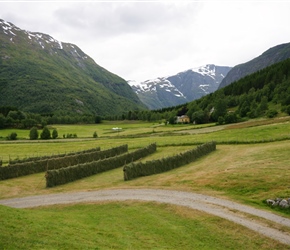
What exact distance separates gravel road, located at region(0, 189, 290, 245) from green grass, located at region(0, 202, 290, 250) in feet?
3.68

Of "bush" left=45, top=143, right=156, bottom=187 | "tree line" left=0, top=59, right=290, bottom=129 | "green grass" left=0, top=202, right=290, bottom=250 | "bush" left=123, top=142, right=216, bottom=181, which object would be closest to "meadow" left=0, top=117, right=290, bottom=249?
"green grass" left=0, top=202, right=290, bottom=250

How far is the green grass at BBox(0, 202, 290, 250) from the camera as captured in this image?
1777cm

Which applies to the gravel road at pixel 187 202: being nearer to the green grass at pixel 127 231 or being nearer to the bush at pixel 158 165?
the green grass at pixel 127 231

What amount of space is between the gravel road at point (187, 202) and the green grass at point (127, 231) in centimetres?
112

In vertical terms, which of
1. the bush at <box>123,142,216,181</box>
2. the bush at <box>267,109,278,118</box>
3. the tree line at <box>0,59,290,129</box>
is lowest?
the bush at <box>123,142,216,181</box>

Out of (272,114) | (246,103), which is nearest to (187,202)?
(272,114)

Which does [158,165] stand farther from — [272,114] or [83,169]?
[272,114]

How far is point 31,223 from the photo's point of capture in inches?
805

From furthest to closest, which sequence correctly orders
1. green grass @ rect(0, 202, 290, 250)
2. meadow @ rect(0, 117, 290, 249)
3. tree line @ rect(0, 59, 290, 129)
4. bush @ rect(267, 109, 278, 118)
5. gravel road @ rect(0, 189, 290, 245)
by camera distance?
tree line @ rect(0, 59, 290, 129)
bush @ rect(267, 109, 278, 118)
gravel road @ rect(0, 189, 290, 245)
meadow @ rect(0, 117, 290, 249)
green grass @ rect(0, 202, 290, 250)

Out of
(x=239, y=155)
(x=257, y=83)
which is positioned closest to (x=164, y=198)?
(x=239, y=155)

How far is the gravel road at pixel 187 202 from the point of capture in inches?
942

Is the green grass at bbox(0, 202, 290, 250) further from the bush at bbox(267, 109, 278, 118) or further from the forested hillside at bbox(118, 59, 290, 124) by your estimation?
the bush at bbox(267, 109, 278, 118)

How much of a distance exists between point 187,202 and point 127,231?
937cm

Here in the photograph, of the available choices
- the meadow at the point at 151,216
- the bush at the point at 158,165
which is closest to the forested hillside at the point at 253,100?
the bush at the point at 158,165
